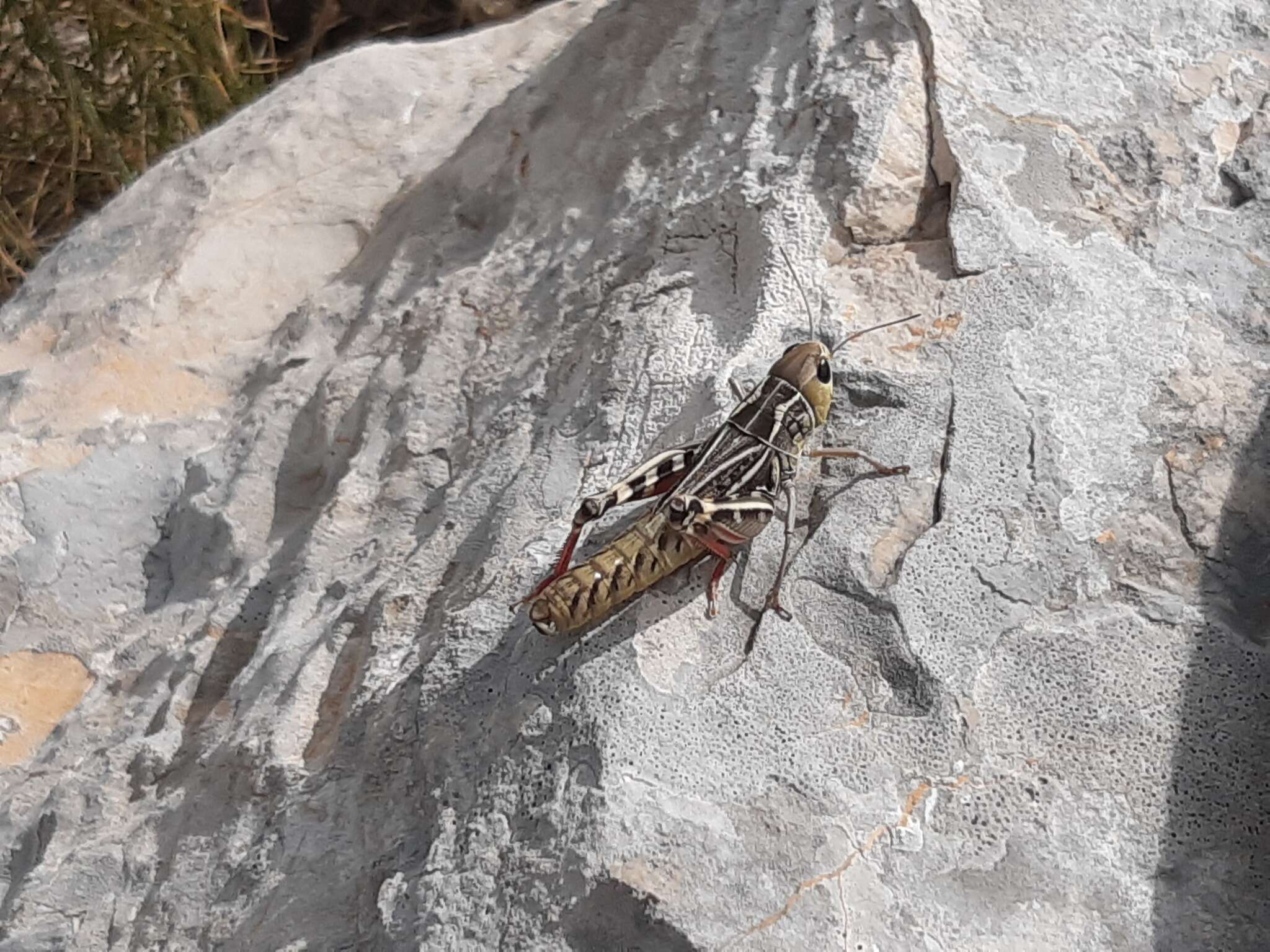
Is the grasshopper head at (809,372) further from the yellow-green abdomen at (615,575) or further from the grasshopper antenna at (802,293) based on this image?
the yellow-green abdomen at (615,575)

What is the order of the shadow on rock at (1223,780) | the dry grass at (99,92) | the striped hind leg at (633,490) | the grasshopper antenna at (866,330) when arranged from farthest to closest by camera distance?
the dry grass at (99,92) < the grasshopper antenna at (866,330) < the striped hind leg at (633,490) < the shadow on rock at (1223,780)

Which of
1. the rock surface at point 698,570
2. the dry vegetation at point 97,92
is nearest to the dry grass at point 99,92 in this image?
the dry vegetation at point 97,92

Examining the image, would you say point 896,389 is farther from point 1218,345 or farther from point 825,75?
point 825,75

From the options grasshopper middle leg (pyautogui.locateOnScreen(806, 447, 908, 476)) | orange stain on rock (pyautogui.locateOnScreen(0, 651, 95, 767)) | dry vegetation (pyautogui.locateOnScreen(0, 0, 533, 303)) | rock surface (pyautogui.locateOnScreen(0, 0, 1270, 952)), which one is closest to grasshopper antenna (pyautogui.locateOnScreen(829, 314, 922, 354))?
rock surface (pyautogui.locateOnScreen(0, 0, 1270, 952))

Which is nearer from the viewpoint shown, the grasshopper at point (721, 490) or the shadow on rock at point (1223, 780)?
the shadow on rock at point (1223, 780)

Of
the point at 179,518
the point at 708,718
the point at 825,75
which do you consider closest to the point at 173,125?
the point at 179,518
